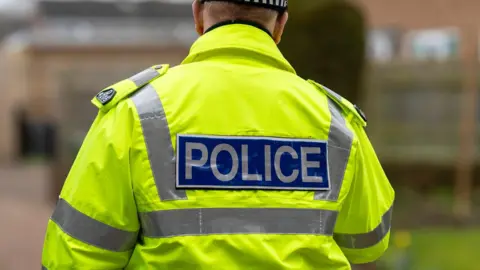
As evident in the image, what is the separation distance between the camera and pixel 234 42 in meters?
1.91

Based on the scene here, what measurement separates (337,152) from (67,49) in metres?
18.3

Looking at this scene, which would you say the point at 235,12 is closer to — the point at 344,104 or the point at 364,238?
the point at 344,104

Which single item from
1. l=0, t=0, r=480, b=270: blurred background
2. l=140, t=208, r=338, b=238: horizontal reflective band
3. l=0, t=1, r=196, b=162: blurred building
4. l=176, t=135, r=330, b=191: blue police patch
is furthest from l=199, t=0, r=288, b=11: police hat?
l=0, t=1, r=196, b=162: blurred building

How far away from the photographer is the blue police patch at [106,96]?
1.81 m

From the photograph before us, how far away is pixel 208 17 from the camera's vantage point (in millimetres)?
1956

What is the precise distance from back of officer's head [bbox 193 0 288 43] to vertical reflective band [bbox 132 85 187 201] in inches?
12.1

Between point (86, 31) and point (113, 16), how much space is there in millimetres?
4166

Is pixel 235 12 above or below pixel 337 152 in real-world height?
above

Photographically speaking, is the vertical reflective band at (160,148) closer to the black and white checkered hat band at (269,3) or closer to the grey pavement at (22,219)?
the black and white checkered hat band at (269,3)

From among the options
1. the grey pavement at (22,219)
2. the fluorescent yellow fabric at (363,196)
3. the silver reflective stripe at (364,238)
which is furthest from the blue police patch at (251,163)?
the grey pavement at (22,219)

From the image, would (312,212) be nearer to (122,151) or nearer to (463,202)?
(122,151)

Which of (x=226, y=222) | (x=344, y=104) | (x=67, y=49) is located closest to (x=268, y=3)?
(x=344, y=104)

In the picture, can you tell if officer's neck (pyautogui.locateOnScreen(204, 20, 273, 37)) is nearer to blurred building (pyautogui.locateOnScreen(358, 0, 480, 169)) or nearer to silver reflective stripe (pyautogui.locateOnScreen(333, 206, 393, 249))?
silver reflective stripe (pyautogui.locateOnScreen(333, 206, 393, 249))

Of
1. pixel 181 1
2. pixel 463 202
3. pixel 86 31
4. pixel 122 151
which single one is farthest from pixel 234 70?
pixel 181 1
